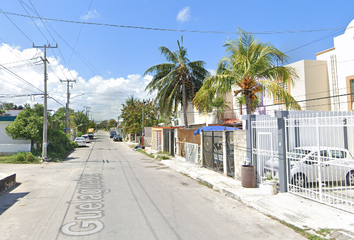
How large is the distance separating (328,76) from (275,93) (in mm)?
10797

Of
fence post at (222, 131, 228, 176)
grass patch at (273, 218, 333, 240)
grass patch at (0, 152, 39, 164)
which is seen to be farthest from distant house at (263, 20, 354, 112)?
grass patch at (0, 152, 39, 164)

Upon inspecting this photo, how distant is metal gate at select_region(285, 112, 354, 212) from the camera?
6641mm

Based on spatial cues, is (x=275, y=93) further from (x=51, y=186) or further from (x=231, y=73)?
(x=51, y=186)

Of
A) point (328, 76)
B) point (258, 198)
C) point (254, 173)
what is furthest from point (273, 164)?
point (328, 76)

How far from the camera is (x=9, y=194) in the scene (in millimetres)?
9164

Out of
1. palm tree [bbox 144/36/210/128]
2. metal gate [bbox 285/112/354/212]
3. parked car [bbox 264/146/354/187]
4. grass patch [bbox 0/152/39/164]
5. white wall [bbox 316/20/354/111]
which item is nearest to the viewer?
metal gate [bbox 285/112/354/212]

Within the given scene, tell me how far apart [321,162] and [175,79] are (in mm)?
18793

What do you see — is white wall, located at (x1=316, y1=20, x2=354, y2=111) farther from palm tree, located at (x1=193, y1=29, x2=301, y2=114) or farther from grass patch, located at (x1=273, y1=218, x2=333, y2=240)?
grass patch, located at (x1=273, y1=218, x2=333, y2=240)

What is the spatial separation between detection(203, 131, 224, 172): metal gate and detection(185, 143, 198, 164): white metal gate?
1450 millimetres

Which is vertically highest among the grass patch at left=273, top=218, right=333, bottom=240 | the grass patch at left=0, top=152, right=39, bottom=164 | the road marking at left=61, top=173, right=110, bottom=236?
the grass patch at left=0, top=152, right=39, bottom=164

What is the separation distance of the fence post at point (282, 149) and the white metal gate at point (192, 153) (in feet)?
28.5

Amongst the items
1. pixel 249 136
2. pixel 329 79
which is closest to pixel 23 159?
pixel 249 136

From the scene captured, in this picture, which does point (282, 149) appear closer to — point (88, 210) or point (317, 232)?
point (317, 232)

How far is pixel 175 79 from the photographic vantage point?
80.3 ft
